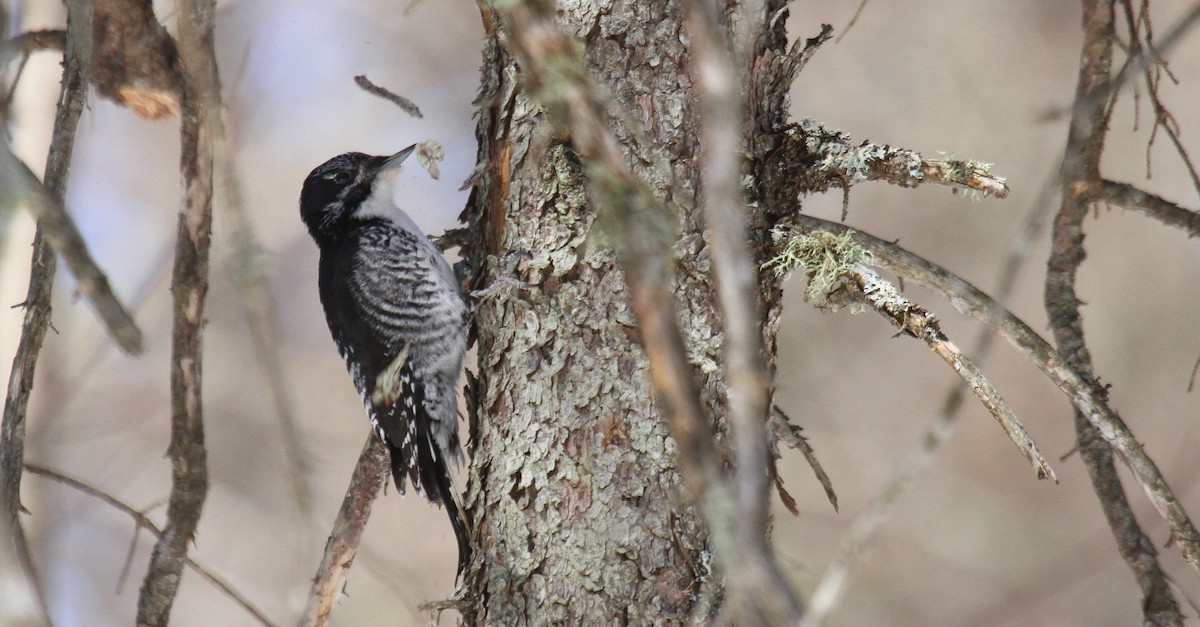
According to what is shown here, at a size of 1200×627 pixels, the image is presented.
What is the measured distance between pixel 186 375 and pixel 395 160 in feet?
5.05

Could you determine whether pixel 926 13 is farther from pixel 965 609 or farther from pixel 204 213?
pixel 204 213

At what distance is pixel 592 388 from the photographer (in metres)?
2.29

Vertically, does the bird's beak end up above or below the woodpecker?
above

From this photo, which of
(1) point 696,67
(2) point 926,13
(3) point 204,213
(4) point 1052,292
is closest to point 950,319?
(2) point 926,13

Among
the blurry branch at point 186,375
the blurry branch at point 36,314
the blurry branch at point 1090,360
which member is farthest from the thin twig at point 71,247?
the blurry branch at point 1090,360

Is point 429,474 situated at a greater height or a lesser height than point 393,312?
lesser

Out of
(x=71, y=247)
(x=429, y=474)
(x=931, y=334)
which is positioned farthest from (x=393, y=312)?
(x=71, y=247)

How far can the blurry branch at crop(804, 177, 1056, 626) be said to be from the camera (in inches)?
38.1

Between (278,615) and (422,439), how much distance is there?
404 cm

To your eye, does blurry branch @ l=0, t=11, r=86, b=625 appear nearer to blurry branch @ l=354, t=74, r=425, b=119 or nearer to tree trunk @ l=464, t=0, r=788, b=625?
blurry branch @ l=354, t=74, r=425, b=119

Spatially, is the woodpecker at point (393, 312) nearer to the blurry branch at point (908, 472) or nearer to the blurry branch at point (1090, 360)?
the blurry branch at point (1090, 360)

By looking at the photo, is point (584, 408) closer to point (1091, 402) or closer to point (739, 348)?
point (1091, 402)

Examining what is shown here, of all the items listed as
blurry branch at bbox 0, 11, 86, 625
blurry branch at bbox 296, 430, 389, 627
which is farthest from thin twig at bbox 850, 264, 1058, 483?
blurry branch at bbox 0, 11, 86, 625

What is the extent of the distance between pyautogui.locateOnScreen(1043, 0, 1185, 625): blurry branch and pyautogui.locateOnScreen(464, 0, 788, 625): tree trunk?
730 mm
